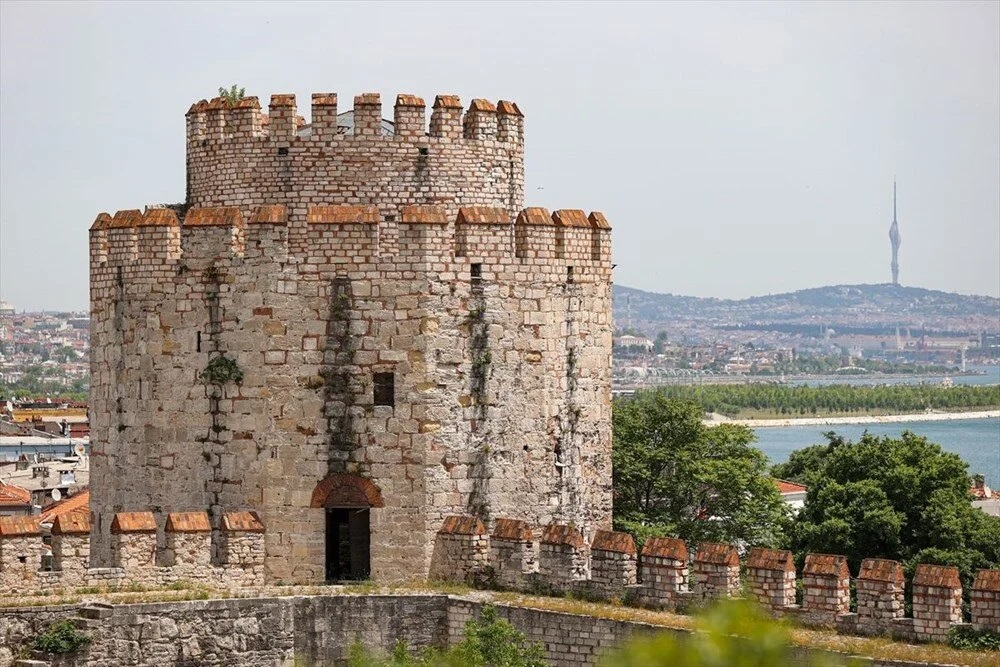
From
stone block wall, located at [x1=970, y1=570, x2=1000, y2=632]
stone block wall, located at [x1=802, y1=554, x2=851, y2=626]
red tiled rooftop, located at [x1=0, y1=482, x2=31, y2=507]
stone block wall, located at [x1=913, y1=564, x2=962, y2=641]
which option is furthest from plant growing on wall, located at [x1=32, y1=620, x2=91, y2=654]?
red tiled rooftop, located at [x1=0, y1=482, x2=31, y2=507]

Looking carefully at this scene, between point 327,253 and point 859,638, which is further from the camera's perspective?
point 327,253

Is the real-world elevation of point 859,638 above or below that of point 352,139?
below

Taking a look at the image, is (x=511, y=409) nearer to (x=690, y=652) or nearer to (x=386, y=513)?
(x=386, y=513)

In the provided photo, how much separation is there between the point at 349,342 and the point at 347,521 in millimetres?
2118

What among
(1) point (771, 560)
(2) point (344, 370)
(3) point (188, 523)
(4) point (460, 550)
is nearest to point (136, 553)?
(3) point (188, 523)

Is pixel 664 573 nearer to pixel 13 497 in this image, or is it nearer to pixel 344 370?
pixel 344 370

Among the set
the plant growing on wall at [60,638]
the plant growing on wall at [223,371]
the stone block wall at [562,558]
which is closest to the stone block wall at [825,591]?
the stone block wall at [562,558]

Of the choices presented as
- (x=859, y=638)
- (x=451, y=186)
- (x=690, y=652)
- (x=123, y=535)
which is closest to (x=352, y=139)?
(x=451, y=186)

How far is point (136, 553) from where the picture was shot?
2547cm

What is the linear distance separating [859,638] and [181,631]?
743 centimetres

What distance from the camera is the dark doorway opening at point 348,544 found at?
26578mm

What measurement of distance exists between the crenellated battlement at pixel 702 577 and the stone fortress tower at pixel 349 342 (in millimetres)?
546

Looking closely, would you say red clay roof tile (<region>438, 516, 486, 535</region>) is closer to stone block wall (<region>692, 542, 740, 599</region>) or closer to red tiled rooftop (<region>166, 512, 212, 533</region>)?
red tiled rooftop (<region>166, 512, 212, 533</region>)

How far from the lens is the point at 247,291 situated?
87.1ft
